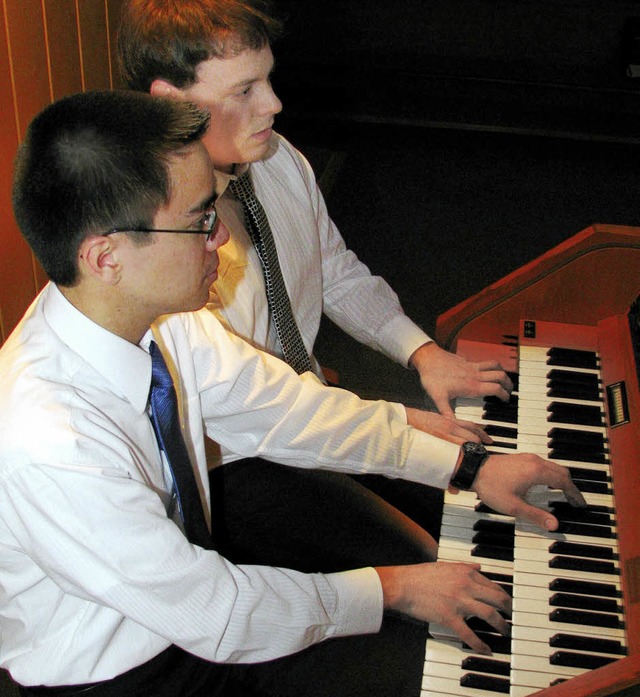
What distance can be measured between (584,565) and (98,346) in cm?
88

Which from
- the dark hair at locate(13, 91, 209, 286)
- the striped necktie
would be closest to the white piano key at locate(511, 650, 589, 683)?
the striped necktie

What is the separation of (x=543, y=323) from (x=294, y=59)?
270 cm

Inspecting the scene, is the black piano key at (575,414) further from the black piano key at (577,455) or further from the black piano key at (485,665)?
the black piano key at (485,665)

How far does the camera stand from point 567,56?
416cm

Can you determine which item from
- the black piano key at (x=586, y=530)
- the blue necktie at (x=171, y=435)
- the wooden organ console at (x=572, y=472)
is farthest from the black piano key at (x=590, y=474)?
the blue necktie at (x=171, y=435)

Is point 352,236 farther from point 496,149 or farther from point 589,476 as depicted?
point 589,476

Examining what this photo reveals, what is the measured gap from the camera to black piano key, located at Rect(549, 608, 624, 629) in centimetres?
144

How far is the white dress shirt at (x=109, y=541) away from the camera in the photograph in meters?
1.17

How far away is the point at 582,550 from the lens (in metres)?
1.55

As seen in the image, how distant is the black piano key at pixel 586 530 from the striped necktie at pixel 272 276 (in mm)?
630

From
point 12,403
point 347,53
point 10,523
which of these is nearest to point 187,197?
point 12,403

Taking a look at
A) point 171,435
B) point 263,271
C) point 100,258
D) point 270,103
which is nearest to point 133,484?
point 171,435

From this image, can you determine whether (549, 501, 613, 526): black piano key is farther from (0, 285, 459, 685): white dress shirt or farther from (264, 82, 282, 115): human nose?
(264, 82, 282, 115): human nose

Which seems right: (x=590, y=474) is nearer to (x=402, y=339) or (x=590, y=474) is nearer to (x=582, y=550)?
(x=582, y=550)
